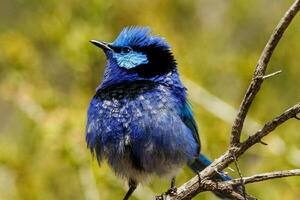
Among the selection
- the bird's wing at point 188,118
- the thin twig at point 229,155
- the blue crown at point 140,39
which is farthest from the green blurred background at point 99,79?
the thin twig at point 229,155

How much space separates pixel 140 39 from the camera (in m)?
5.37

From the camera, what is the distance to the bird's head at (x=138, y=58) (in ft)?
17.1

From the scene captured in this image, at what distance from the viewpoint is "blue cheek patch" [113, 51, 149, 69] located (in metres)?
5.27

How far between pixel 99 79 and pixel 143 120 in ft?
8.08

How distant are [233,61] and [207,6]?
1319 mm

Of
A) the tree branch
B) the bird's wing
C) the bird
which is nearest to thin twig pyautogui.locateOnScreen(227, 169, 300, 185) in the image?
the tree branch

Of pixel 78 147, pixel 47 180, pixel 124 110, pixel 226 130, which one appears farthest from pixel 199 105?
pixel 124 110

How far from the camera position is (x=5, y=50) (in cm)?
732

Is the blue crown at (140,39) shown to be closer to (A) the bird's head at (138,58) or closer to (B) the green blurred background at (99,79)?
(A) the bird's head at (138,58)

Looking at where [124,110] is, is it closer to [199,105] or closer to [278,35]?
[278,35]

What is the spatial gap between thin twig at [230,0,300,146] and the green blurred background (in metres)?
2.36

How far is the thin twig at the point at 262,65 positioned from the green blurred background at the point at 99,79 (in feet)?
7.76

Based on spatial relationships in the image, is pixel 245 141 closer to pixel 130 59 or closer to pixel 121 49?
pixel 130 59

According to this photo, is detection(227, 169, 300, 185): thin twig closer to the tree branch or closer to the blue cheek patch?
the tree branch
